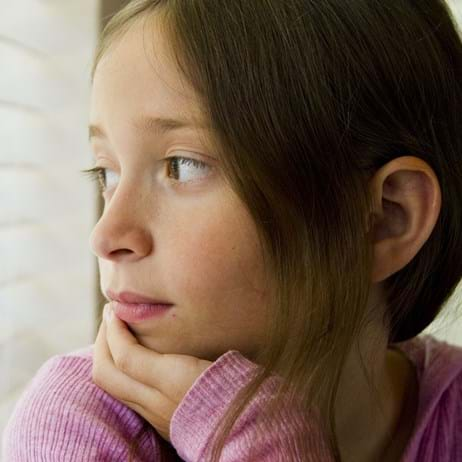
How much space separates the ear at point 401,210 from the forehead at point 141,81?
0.76 ft

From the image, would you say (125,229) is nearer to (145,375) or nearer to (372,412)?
(145,375)

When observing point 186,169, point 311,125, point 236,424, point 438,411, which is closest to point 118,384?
point 236,424

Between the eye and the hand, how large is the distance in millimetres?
198

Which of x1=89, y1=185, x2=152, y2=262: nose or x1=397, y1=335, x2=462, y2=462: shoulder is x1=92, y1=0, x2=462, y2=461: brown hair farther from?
x1=397, y1=335, x2=462, y2=462: shoulder

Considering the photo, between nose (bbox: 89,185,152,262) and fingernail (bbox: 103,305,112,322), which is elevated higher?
nose (bbox: 89,185,152,262)

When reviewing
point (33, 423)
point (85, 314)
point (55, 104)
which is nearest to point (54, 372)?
point (33, 423)

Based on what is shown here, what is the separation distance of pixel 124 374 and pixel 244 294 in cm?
17

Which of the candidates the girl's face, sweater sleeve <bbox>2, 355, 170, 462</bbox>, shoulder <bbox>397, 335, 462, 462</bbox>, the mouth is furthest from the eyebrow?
shoulder <bbox>397, 335, 462, 462</bbox>

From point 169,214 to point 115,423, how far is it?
25cm

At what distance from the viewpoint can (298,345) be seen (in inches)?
34.0

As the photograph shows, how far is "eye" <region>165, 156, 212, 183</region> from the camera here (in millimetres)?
A: 840

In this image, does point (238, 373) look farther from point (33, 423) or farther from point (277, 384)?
point (33, 423)

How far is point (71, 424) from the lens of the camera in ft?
2.80

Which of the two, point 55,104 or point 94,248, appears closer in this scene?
point 94,248
